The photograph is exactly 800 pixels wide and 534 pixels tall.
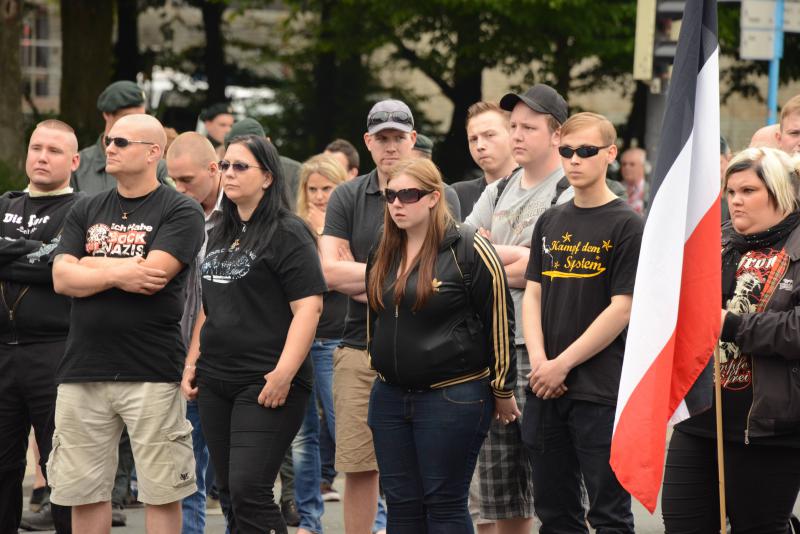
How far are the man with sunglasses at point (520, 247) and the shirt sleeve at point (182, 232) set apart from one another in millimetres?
1445

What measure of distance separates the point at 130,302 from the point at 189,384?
0.48 metres

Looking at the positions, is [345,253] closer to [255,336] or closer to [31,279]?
[255,336]

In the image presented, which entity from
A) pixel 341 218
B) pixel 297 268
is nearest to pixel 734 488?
pixel 297 268

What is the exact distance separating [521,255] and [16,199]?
9.05 ft

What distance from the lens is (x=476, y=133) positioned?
7113 mm

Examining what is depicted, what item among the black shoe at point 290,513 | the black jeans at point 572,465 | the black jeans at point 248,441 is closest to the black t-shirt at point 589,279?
the black jeans at point 572,465

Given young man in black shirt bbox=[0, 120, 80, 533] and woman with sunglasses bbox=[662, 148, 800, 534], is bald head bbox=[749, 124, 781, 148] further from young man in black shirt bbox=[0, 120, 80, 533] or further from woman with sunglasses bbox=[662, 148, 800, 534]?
young man in black shirt bbox=[0, 120, 80, 533]

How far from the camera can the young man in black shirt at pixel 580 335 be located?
5512 millimetres

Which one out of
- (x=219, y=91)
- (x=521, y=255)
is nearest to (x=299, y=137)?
(x=219, y=91)

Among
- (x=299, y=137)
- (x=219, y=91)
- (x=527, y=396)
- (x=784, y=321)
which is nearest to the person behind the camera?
(x=784, y=321)

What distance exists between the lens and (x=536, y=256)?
579 centimetres

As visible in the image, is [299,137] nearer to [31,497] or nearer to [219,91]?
[219,91]

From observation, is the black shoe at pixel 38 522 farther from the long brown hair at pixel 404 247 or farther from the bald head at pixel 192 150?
the long brown hair at pixel 404 247

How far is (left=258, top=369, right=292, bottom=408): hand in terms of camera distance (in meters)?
5.77
